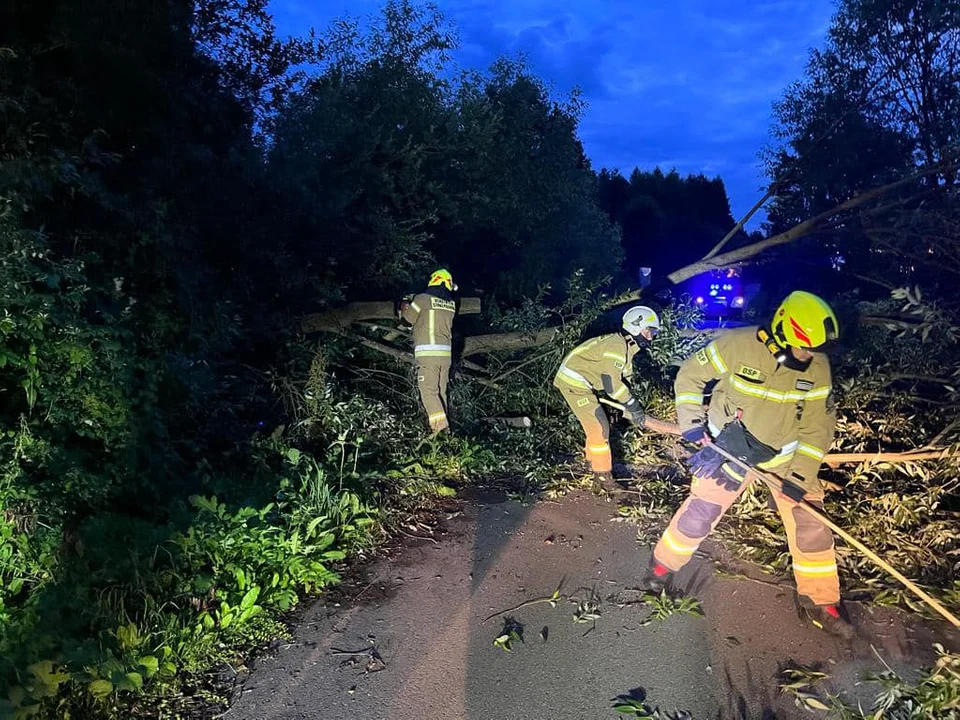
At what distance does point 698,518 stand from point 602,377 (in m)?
2.14

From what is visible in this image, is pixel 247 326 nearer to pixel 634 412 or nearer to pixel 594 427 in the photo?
pixel 594 427

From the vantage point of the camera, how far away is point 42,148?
3.76 metres

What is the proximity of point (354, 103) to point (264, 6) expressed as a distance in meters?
2.56

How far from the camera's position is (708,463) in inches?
139

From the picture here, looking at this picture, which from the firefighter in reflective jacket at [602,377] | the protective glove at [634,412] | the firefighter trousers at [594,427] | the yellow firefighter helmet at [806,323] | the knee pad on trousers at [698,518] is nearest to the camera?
the yellow firefighter helmet at [806,323]

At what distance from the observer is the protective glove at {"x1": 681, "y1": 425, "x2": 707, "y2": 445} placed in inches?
141

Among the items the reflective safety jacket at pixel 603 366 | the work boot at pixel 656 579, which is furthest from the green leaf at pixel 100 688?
the reflective safety jacket at pixel 603 366

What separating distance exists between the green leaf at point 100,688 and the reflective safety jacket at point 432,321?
416 cm

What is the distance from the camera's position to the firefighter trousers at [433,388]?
20.7ft

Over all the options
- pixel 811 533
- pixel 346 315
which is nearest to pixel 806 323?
pixel 811 533

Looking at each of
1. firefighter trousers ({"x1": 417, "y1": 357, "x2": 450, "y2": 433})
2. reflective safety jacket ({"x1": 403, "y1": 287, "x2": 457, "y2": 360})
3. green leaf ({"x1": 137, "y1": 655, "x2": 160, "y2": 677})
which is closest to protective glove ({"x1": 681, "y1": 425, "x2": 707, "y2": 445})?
green leaf ({"x1": 137, "y1": 655, "x2": 160, "y2": 677})

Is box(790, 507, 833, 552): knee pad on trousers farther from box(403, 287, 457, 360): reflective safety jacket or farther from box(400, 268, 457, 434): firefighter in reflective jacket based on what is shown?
box(403, 287, 457, 360): reflective safety jacket

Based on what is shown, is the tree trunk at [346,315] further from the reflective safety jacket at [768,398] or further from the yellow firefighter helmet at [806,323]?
the yellow firefighter helmet at [806,323]

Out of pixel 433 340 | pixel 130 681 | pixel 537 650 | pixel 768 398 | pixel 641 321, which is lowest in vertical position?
pixel 537 650
